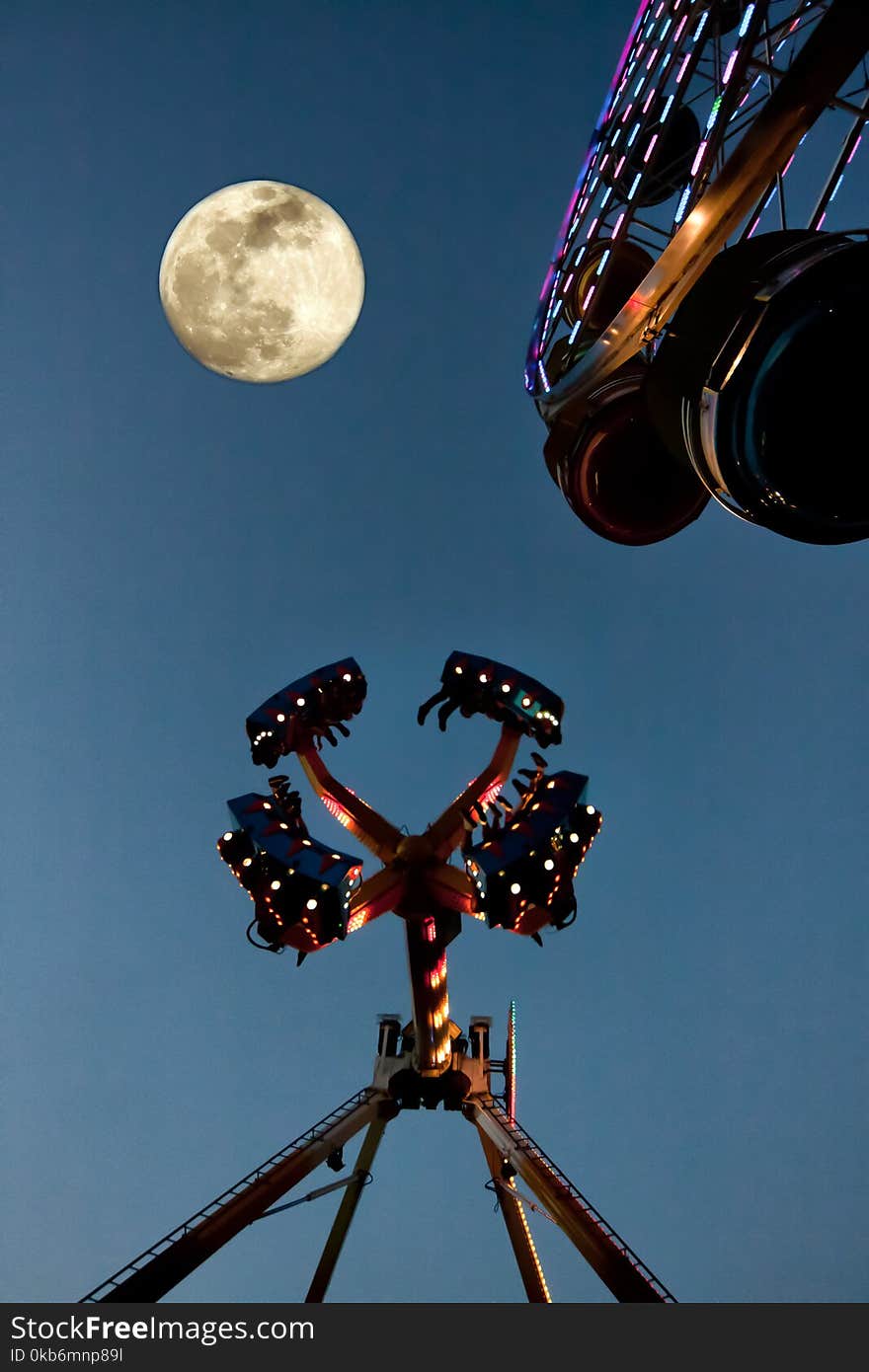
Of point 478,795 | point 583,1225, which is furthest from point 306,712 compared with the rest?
point 583,1225

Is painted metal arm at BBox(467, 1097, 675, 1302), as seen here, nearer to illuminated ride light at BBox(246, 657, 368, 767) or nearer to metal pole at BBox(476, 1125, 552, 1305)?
metal pole at BBox(476, 1125, 552, 1305)

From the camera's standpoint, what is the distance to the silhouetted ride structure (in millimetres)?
13930

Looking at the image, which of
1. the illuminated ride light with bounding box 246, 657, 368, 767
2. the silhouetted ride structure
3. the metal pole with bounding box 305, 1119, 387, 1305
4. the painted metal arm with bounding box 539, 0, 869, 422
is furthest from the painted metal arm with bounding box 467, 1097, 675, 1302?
the painted metal arm with bounding box 539, 0, 869, 422

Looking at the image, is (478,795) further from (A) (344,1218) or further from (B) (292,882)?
(A) (344,1218)

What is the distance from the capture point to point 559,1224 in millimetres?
14117

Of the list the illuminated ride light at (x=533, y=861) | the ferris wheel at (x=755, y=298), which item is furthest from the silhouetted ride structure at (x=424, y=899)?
the ferris wheel at (x=755, y=298)

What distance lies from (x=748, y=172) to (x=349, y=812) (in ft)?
51.6

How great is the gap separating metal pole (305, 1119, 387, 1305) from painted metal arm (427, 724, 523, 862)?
332 inches

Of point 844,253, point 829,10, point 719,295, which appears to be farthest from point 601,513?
point 829,10

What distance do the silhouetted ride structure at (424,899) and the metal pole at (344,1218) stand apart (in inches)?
2.6

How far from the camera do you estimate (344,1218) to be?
68.6 ft
